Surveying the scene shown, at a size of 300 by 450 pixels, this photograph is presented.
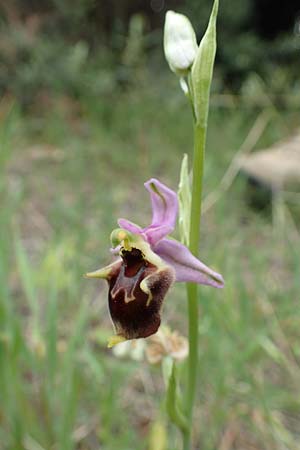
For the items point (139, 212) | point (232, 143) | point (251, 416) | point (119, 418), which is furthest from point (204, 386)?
point (232, 143)

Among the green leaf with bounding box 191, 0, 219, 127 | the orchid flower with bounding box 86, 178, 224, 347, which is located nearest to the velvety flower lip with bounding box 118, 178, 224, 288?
the orchid flower with bounding box 86, 178, 224, 347

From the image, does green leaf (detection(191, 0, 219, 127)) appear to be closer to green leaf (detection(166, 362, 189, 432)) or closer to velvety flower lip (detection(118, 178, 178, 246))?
velvety flower lip (detection(118, 178, 178, 246))

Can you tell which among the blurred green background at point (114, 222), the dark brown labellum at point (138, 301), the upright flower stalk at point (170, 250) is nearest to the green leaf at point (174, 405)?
the upright flower stalk at point (170, 250)

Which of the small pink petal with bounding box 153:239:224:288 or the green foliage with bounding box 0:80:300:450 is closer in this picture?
the small pink petal with bounding box 153:239:224:288

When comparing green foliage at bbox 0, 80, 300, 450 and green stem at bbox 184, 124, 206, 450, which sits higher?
green stem at bbox 184, 124, 206, 450

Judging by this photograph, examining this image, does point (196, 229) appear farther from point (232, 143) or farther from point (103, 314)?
point (232, 143)

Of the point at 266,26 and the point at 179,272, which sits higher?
the point at 266,26
